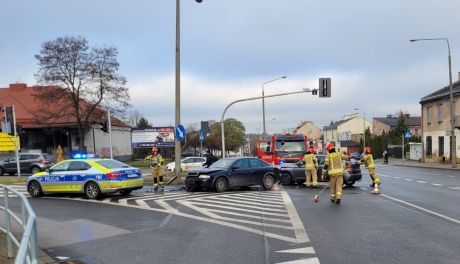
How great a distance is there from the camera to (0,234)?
937cm

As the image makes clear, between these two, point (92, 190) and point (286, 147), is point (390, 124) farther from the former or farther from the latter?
point (92, 190)

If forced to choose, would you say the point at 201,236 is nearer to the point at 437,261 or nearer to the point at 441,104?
the point at 437,261

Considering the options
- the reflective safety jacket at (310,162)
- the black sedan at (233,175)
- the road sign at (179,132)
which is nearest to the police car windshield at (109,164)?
the black sedan at (233,175)

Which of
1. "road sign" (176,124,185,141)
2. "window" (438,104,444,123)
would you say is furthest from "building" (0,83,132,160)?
"window" (438,104,444,123)

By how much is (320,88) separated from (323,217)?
17655 mm

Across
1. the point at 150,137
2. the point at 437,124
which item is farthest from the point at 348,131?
the point at 150,137

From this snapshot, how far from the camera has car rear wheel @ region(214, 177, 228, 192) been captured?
18.4m

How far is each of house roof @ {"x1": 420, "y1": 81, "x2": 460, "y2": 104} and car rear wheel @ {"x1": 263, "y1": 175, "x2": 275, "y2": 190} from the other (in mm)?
34653

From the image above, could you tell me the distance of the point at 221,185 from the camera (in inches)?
730

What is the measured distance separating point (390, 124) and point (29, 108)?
303 feet

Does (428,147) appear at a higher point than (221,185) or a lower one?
higher

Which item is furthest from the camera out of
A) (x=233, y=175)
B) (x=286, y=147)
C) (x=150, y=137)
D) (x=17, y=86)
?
(x=17, y=86)

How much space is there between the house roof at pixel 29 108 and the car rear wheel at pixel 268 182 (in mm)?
33183

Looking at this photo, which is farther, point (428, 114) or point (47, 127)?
point (428, 114)
